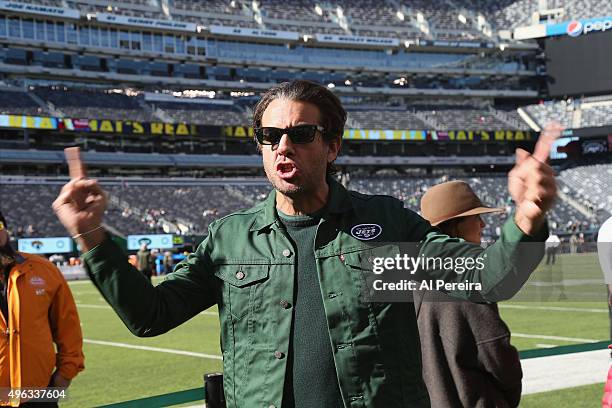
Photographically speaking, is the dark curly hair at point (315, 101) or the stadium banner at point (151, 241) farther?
the stadium banner at point (151, 241)

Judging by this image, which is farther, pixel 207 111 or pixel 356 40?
pixel 356 40

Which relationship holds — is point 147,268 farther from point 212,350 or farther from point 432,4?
point 432,4

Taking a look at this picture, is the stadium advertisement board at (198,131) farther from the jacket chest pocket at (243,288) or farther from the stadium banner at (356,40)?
the jacket chest pocket at (243,288)

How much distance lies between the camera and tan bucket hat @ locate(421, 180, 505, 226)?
357 cm

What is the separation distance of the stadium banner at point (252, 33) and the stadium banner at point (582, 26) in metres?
25.2

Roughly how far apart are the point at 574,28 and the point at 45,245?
54.4m

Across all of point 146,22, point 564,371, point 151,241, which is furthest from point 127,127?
point 564,371

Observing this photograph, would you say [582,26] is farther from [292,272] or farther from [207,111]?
[292,272]

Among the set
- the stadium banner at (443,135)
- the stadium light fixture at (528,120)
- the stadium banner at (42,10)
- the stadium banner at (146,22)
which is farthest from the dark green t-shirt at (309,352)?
the stadium light fixture at (528,120)

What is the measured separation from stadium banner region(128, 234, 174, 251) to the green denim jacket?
39.1m

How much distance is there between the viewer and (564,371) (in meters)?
8.80

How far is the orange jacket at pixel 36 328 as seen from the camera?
4195 millimetres

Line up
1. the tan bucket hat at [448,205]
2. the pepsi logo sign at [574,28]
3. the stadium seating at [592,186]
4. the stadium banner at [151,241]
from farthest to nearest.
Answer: the pepsi logo sign at [574,28] → the stadium seating at [592,186] → the stadium banner at [151,241] → the tan bucket hat at [448,205]

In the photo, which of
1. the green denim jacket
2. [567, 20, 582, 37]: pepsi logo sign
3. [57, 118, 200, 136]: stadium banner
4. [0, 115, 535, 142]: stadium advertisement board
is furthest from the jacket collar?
[567, 20, 582, 37]: pepsi logo sign
